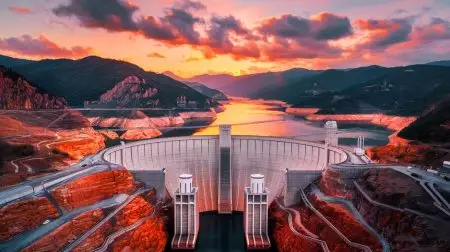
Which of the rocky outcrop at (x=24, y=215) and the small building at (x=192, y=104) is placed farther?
the small building at (x=192, y=104)

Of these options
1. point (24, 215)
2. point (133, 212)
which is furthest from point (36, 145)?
point (24, 215)

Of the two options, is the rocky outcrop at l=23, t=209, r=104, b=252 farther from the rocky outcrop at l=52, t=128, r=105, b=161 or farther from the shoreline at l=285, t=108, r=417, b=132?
the shoreline at l=285, t=108, r=417, b=132

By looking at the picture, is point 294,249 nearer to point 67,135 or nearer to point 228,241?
point 228,241

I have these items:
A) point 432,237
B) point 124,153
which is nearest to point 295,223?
point 432,237

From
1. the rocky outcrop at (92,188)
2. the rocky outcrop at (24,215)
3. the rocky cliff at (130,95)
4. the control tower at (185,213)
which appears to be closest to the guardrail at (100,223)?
the rocky outcrop at (92,188)

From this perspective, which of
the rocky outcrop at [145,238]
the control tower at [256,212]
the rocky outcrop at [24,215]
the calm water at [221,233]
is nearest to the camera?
the rocky outcrop at [24,215]

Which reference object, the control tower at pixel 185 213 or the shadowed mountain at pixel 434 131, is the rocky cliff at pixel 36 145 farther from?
the shadowed mountain at pixel 434 131
